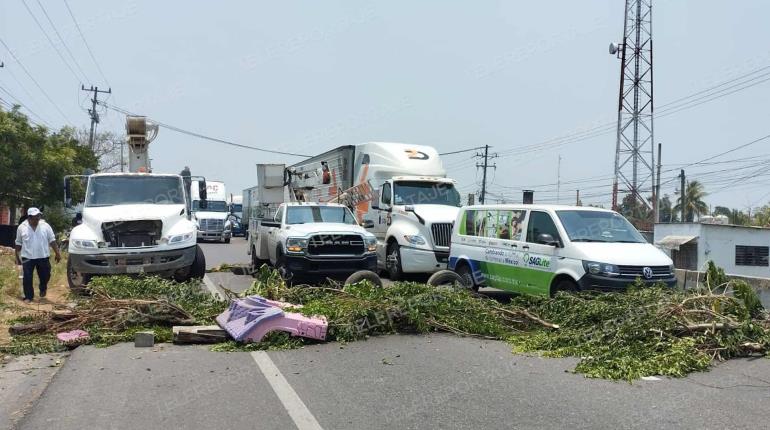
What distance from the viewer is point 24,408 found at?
5320mm

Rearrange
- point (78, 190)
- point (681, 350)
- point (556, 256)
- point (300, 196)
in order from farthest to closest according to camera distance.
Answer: point (78, 190) → point (300, 196) → point (556, 256) → point (681, 350)

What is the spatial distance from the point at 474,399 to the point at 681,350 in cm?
275

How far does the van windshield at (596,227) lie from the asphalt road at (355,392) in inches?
123

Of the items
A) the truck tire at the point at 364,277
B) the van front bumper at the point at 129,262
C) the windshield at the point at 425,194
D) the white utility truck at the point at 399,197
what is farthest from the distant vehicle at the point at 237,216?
the truck tire at the point at 364,277

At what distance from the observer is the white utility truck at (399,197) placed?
583 inches

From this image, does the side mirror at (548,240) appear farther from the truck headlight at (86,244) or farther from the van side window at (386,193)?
the truck headlight at (86,244)

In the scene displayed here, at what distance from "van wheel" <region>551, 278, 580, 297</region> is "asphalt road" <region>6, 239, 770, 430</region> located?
2315mm

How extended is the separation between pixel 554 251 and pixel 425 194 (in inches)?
270

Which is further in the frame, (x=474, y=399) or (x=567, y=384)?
(x=567, y=384)

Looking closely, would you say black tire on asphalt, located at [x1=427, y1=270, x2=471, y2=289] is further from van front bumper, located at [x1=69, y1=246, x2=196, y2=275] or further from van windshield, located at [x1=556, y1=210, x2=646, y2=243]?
van front bumper, located at [x1=69, y1=246, x2=196, y2=275]

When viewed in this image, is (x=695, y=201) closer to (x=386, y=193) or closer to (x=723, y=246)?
(x=723, y=246)

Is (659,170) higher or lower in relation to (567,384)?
higher

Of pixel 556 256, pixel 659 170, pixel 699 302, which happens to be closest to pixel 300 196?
pixel 556 256

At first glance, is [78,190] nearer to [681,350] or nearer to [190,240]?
[190,240]
